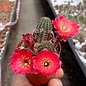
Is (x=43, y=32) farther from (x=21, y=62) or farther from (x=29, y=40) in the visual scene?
(x=21, y=62)

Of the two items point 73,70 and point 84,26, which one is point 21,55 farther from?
point 84,26

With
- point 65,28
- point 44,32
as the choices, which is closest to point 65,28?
point 65,28

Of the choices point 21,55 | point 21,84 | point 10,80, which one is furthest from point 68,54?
point 21,55

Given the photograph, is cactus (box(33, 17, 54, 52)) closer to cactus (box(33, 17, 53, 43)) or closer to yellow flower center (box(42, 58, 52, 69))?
cactus (box(33, 17, 53, 43))

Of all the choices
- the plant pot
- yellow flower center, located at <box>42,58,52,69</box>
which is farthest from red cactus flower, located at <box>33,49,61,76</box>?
the plant pot

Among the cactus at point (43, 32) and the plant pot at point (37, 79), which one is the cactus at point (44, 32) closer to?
the cactus at point (43, 32)

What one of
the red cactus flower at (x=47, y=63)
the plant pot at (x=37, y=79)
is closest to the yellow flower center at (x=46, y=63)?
the red cactus flower at (x=47, y=63)

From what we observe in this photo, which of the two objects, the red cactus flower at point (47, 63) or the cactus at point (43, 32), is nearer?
the red cactus flower at point (47, 63)
